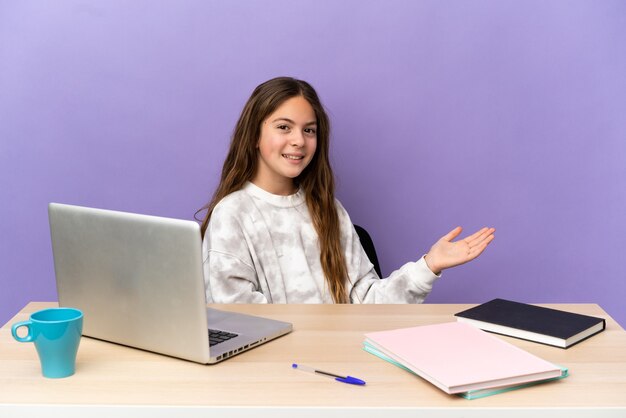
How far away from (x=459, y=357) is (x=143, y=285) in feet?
1.85

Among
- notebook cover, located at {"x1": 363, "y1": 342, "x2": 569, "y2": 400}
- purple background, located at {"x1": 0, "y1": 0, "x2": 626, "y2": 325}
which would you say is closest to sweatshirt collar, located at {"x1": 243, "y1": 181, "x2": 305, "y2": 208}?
purple background, located at {"x1": 0, "y1": 0, "x2": 626, "y2": 325}

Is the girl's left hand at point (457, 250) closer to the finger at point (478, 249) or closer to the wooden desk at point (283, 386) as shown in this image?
the finger at point (478, 249)

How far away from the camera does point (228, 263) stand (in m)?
2.06

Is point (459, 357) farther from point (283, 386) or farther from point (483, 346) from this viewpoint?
point (283, 386)

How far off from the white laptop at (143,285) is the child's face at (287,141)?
0.81 metres

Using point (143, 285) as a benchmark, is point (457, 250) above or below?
below

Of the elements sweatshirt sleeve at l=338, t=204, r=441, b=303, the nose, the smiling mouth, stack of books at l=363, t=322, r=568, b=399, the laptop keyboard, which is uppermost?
the nose

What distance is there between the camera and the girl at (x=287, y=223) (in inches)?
82.8

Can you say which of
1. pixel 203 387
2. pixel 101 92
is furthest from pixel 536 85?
pixel 203 387

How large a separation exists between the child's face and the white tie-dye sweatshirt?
0.28 ft

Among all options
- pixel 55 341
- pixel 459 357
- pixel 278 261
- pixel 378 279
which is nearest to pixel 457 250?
pixel 378 279

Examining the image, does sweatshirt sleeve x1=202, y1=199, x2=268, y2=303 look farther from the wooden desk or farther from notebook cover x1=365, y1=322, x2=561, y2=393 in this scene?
notebook cover x1=365, y1=322, x2=561, y2=393

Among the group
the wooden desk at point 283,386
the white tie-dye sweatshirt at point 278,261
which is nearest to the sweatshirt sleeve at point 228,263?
the white tie-dye sweatshirt at point 278,261

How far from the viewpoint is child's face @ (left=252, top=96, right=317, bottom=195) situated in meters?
2.22
